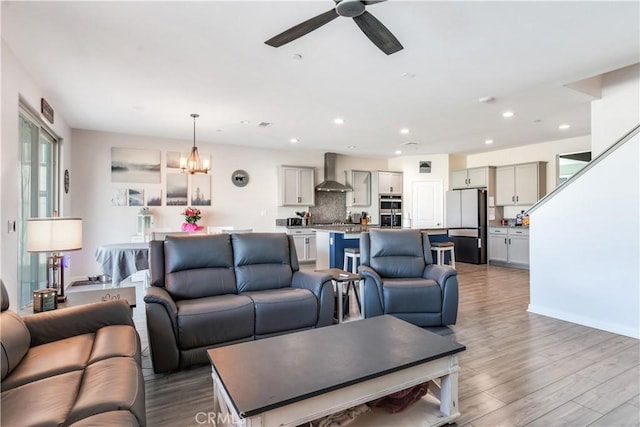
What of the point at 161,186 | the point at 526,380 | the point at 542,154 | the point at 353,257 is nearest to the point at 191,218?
the point at 161,186

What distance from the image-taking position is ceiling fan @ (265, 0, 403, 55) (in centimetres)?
193

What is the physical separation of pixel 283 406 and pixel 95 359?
1044 millimetres

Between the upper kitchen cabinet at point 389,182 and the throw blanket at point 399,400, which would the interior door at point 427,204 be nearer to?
the upper kitchen cabinet at point 389,182

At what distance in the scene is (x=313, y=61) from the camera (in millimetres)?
3193

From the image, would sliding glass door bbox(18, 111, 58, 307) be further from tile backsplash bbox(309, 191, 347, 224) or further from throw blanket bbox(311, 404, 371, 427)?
tile backsplash bbox(309, 191, 347, 224)

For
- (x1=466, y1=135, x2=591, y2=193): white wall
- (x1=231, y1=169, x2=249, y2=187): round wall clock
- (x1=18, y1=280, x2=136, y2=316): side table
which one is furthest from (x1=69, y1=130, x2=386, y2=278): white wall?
(x1=466, y1=135, x2=591, y2=193): white wall

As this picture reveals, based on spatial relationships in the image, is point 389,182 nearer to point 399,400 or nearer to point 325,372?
point 399,400

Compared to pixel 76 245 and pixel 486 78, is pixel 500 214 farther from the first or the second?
pixel 76 245

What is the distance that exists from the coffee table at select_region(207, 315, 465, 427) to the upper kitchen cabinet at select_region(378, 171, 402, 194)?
655 cm

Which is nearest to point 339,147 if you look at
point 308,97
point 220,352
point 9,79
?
point 308,97

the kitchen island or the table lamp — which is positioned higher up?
the table lamp

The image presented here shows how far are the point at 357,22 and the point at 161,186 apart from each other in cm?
553

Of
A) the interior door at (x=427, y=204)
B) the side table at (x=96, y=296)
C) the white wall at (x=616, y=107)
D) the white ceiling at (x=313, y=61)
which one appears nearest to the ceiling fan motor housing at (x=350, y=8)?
the white ceiling at (x=313, y=61)
